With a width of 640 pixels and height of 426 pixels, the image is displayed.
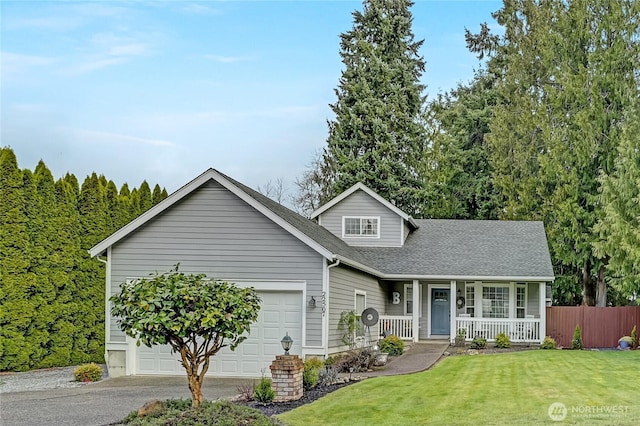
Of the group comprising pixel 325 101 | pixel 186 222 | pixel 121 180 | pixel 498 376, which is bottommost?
pixel 498 376

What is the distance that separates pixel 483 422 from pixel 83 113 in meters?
13.6

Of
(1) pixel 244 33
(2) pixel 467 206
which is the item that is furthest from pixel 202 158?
(2) pixel 467 206

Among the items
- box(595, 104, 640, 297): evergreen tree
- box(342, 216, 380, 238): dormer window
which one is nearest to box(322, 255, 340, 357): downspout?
box(342, 216, 380, 238): dormer window

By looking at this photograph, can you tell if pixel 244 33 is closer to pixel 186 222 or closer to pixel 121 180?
pixel 186 222

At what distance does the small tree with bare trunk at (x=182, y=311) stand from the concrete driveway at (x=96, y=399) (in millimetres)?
2128

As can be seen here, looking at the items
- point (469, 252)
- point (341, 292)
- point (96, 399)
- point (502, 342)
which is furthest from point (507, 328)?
point (96, 399)

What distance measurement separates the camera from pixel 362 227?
27453 millimetres

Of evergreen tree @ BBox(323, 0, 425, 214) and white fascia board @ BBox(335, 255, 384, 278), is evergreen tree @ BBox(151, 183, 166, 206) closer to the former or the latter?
white fascia board @ BBox(335, 255, 384, 278)

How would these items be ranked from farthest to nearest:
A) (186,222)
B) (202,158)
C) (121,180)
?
(202,158), (121,180), (186,222)

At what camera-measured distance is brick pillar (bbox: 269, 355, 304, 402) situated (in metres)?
12.8

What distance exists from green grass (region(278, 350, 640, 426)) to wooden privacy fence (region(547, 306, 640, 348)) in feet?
23.2

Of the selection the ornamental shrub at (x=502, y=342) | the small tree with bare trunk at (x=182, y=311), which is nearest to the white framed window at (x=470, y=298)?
the ornamental shrub at (x=502, y=342)

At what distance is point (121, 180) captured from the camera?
2373 centimetres

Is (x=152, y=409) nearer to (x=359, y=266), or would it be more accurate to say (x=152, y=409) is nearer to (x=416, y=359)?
(x=359, y=266)
